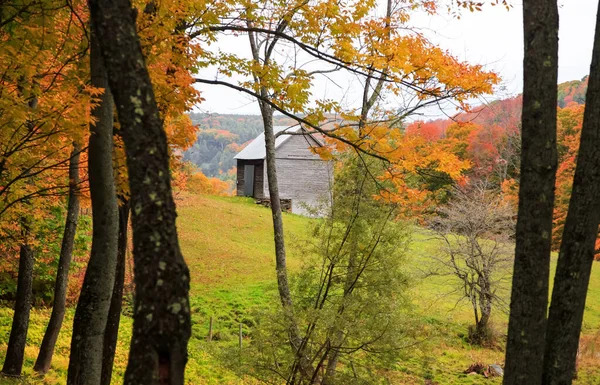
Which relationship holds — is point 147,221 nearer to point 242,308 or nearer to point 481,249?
point 242,308

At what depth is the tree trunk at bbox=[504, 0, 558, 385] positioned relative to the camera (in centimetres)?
362

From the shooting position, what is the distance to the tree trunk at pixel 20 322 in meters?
9.18

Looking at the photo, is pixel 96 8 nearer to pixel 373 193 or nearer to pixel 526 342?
pixel 526 342

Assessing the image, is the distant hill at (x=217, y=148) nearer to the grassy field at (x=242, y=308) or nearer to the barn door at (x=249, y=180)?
the barn door at (x=249, y=180)

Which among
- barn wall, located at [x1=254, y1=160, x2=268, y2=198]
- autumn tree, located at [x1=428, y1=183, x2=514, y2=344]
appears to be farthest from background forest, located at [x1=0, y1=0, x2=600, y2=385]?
barn wall, located at [x1=254, y1=160, x2=268, y2=198]

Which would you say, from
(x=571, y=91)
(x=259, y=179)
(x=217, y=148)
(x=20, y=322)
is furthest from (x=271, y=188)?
(x=217, y=148)

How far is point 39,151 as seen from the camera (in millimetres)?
5910

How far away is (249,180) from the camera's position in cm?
4369

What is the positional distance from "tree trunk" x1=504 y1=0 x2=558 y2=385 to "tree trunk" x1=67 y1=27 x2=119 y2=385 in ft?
12.2

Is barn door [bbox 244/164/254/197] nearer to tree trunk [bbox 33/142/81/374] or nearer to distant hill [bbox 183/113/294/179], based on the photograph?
tree trunk [bbox 33/142/81/374]

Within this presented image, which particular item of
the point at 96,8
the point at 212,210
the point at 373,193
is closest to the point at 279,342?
the point at 373,193

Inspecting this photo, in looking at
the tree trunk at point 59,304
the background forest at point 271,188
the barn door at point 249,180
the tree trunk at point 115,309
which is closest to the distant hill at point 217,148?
the barn door at point 249,180

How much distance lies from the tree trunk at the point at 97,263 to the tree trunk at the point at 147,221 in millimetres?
2205

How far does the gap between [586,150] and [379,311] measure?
504cm
